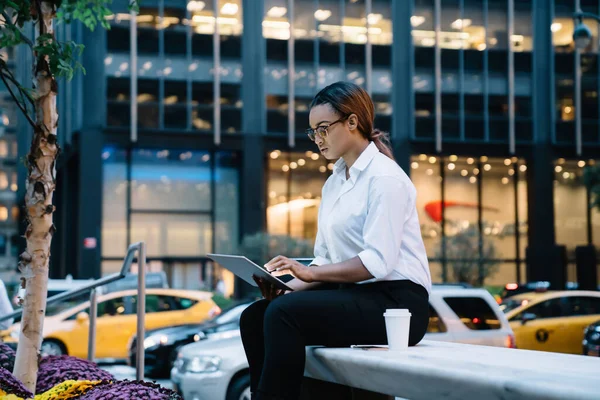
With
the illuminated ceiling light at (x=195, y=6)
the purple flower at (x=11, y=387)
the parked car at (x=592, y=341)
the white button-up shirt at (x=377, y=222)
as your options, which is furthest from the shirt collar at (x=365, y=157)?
the illuminated ceiling light at (x=195, y=6)

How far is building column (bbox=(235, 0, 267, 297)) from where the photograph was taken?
1385 inches

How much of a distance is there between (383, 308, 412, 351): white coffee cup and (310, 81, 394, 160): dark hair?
0.77m

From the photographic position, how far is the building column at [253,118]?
115 feet

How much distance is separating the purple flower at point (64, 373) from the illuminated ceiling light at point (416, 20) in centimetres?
3375

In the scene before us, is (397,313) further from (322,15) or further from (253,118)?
(322,15)

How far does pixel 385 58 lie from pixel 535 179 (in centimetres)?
814

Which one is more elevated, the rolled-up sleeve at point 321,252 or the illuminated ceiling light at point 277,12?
the illuminated ceiling light at point 277,12

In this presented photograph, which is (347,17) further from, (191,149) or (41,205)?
(41,205)

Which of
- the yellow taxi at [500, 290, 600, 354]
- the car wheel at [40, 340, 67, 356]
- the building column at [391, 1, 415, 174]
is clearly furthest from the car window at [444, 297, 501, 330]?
the building column at [391, 1, 415, 174]

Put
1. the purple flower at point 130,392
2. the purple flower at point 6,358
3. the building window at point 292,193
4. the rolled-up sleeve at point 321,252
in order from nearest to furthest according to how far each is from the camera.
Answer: the purple flower at point 130,392 < the rolled-up sleeve at point 321,252 < the purple flower at point 6,358 < the building window at point 292,193

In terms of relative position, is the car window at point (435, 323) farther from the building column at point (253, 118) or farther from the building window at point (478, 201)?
the building window at point (478, 201)

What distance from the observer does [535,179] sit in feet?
125

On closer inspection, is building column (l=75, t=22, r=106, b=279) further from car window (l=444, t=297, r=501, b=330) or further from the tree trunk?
the tree trunk

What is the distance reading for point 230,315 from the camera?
15.4 metres
